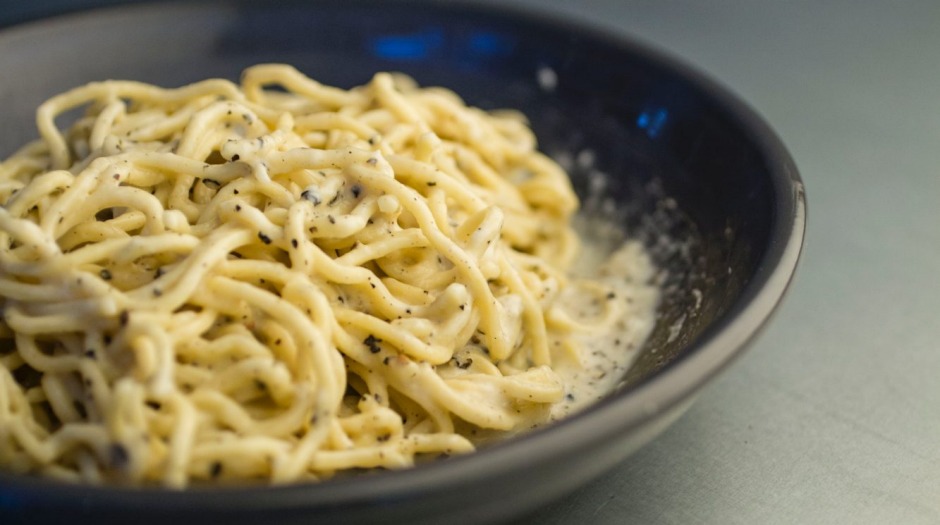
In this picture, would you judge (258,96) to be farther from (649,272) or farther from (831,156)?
(831,156)

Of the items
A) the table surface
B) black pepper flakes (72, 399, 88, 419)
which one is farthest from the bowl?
black pepper flakes (72, 399, 88, 419)

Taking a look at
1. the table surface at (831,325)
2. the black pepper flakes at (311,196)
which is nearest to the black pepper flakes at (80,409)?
the black pepper flakes at (311,196)

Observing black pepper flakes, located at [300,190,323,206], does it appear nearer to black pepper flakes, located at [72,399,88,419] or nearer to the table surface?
black pepper flakes, located at [72,399,88,419]

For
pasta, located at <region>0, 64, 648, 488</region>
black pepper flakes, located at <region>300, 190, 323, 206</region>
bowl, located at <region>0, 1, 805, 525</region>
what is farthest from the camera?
black pepper flakes, located at <region>300, 190, 323, 206</region>

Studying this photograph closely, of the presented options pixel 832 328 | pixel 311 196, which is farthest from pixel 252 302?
pixel 832 328

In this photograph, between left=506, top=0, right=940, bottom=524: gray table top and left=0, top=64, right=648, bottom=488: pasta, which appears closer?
left=0, top=64, right=648, bottom=488: pasta
